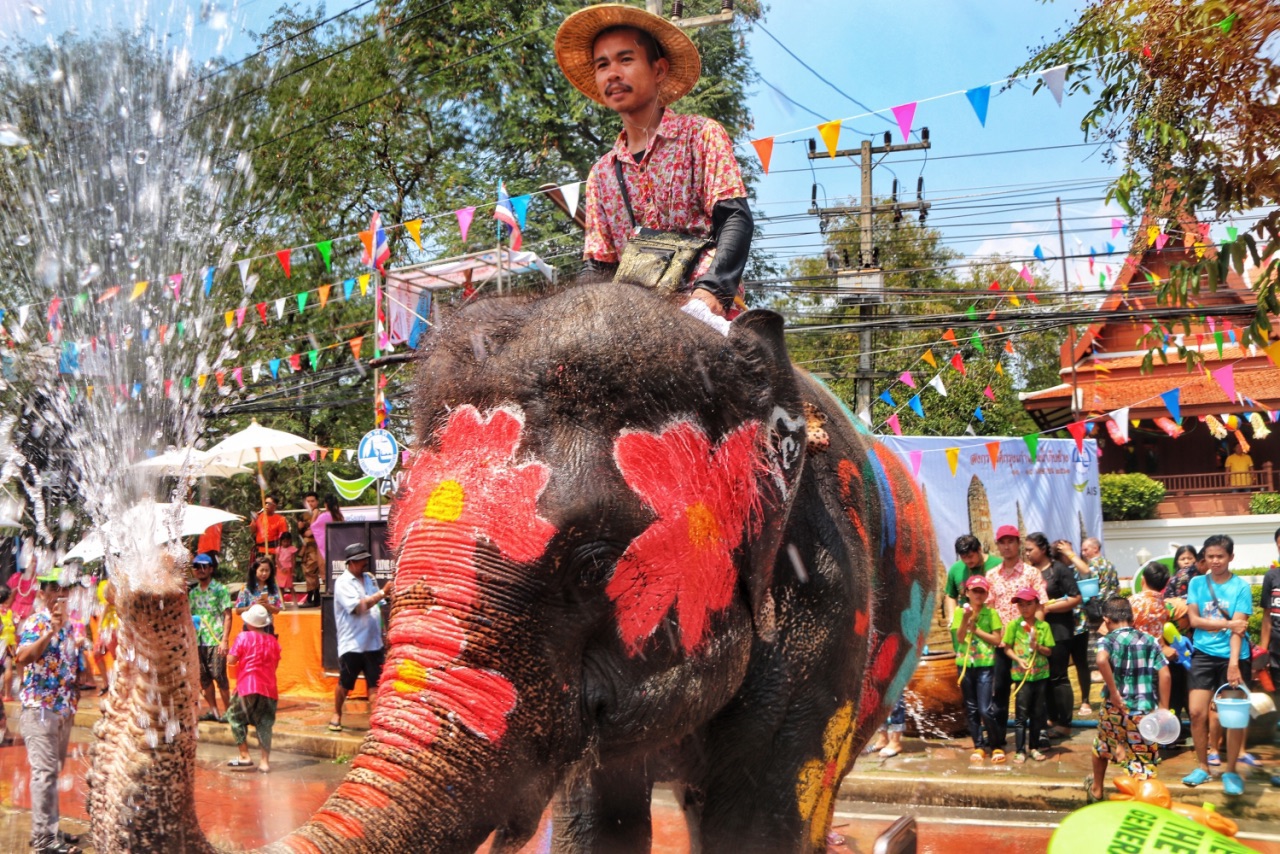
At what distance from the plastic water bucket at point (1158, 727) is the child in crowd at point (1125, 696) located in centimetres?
15

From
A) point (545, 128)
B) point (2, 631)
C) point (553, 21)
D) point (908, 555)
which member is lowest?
point (2, 631)

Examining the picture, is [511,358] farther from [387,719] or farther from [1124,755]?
[1124,755]

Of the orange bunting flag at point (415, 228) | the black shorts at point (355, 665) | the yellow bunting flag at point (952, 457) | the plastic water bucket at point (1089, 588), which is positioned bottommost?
the black shorts at point (355, 665)

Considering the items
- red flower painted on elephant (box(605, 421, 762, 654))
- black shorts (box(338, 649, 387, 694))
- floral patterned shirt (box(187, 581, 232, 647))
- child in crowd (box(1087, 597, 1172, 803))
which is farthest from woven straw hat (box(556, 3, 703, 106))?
floral patterned shirt (box(187, 581, 232, 647))

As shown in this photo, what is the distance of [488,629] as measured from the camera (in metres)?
2.22

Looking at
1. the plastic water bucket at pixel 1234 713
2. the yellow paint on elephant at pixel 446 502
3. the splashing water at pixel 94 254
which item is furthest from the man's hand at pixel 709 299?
the plastic water bucket at pixel 1234 713

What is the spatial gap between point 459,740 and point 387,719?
137 mm

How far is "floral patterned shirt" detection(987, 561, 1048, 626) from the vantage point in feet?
30.0

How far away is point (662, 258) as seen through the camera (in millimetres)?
3391

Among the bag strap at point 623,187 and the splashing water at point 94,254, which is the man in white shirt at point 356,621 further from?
the bag strap at point 623,187

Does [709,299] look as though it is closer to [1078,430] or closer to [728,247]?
[728,247]

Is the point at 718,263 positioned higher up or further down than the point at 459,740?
higher up

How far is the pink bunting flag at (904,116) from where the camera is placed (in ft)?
32.8

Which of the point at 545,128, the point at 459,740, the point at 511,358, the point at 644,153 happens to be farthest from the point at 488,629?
the point at 545,128
